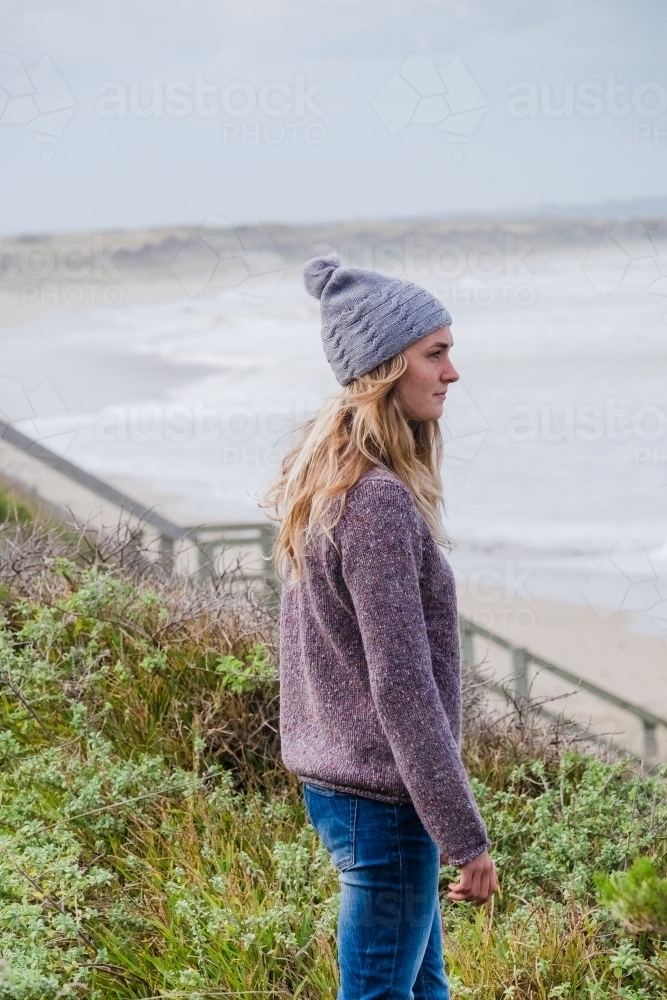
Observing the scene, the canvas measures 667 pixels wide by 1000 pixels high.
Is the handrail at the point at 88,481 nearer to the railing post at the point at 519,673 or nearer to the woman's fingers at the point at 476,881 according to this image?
→ the railing post at the point at 519,673

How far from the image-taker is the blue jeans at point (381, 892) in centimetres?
173

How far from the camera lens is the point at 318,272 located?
2.03m

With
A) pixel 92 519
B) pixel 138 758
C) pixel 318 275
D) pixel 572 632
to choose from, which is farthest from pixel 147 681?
pixel 572 632

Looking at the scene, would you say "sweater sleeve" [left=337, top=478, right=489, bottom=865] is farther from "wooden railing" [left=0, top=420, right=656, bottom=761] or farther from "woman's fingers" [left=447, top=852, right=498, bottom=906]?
"wooden railing" [left=0, top=420, right=656, bottom=761]

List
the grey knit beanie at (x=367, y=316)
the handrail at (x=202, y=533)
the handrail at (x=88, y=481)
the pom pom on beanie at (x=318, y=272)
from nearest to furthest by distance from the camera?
the grey knit beanie at (x=367, y=316) < the pom pom on beanie at (x=318, y=272) < the handrail at (x=202, y=533) < the handrail at (x=88, y=481)

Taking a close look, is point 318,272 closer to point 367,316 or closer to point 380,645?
point 367,316

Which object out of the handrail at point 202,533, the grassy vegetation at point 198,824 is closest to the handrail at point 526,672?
the grassy vegetation at point 198,824

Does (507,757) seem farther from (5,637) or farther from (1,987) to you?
(1,987)

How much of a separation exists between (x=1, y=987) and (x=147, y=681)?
1866 millimetres

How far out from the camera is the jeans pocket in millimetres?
1746

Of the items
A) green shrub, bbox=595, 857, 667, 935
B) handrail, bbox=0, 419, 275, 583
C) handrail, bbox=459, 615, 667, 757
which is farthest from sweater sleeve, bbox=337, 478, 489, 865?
handrail, bbox=0, 419, 275, 583

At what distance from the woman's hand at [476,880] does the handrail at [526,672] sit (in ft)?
7.94

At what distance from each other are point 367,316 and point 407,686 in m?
0.65

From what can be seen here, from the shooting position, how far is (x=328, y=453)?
1.80 m
